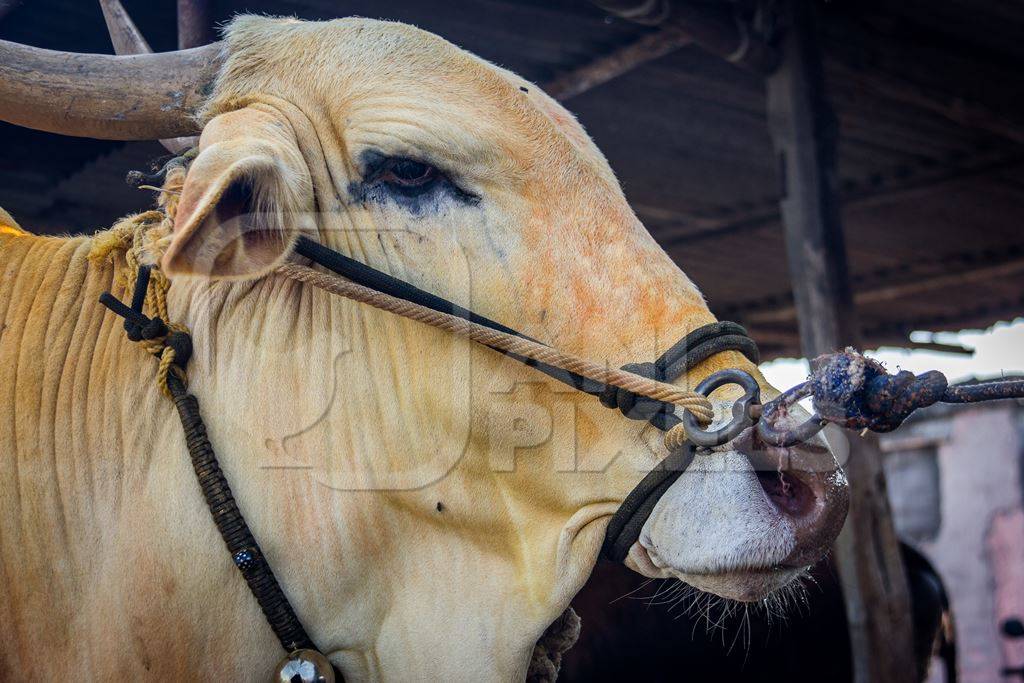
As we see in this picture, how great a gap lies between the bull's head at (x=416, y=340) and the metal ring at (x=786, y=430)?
175 millimetres

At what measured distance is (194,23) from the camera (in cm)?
318

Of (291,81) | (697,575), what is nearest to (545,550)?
(697,575)

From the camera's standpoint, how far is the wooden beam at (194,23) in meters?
3.18

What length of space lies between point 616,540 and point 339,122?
40.0 inches

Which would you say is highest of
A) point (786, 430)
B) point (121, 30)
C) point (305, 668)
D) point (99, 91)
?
point (121, 30)

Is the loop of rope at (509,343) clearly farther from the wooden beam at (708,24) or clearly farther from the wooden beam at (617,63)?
the wooden beam at (617,63)

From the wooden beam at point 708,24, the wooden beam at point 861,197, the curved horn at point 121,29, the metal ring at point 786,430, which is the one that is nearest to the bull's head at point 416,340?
the metal ring at point 786,430

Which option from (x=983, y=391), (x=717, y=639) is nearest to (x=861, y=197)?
(x=717, y=639)

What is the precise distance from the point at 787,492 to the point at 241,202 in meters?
1.12

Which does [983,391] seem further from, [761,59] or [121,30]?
[761,59]

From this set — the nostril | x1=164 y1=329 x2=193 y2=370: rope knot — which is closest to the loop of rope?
the nostril

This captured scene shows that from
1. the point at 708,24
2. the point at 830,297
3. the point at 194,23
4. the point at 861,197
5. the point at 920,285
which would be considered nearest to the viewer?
the point at 194,23

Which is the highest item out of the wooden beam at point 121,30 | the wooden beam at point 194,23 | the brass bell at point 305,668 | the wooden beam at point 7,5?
the wooden beam at point 194,23

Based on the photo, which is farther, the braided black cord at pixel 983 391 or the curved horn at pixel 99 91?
the curved horn at pixel 99 91
